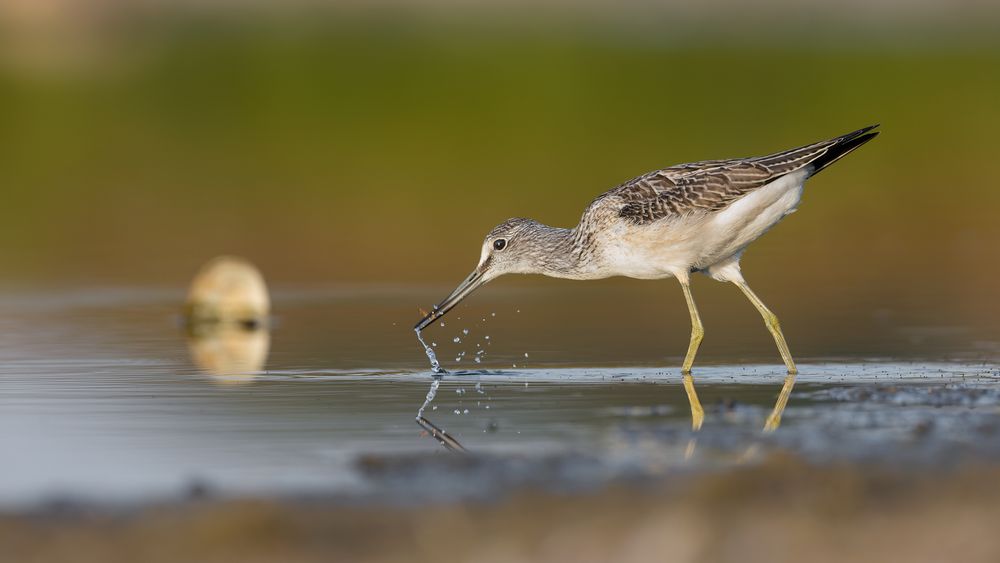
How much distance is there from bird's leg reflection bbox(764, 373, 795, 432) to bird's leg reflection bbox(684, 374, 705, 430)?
0.40 m

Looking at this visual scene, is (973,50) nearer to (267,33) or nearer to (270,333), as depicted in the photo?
(267,33)

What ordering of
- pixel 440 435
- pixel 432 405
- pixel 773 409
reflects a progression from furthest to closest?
1. pixel 432 405
2. pixel 773 409
3. pixel 440 435

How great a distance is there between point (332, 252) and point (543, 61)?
27909mm

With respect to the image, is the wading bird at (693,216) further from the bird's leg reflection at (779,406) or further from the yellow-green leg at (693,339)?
the bird's leg reflection at (779,406)

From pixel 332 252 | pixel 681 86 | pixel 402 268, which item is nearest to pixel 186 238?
pixel 332 252

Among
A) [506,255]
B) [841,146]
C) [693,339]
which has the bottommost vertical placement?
[693,339]

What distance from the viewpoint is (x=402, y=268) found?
794 inches

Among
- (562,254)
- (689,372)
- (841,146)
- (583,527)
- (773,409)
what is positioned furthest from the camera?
(562,254)

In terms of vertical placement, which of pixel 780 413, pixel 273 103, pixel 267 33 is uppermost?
pixel 267 33

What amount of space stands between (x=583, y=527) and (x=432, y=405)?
4146mm

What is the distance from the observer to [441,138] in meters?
35.7

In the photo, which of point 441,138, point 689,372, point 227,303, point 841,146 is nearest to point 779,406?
point 689,372

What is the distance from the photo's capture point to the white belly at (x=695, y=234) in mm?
12578

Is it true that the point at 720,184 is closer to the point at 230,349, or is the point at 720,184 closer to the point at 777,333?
the point at 777,333
